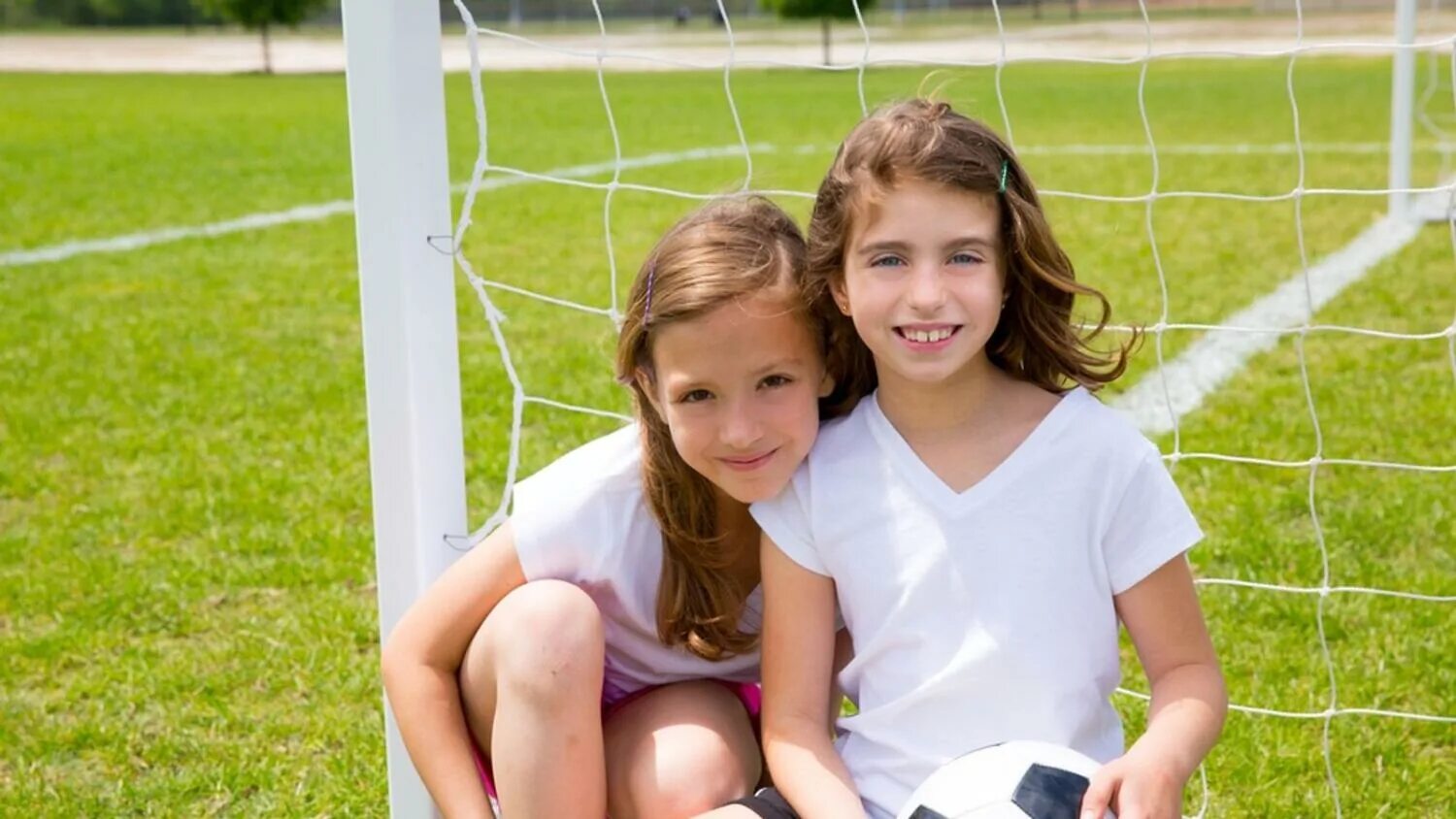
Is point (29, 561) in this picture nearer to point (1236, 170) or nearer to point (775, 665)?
point (775, 665)

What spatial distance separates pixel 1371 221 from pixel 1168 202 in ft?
3.59

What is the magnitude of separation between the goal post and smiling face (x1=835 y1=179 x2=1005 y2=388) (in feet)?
1.97

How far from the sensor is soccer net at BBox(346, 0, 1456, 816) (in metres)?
2.32

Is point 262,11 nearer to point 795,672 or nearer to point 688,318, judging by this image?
point 688,318

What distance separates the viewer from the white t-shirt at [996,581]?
164 cm

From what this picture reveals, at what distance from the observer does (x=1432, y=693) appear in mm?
2510

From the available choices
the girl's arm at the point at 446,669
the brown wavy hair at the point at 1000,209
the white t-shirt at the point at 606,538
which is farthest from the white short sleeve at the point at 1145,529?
the girl's arm at the point at 446,669

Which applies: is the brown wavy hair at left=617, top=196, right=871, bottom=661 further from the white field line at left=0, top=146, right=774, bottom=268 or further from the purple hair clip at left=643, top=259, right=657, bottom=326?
the white field line at left=0, top=146, right=774, bottom=268

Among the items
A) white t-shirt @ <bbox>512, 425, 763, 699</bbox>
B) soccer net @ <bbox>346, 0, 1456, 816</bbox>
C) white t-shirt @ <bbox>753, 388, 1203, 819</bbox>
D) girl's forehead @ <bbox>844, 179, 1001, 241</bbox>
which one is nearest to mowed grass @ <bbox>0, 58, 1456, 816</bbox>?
soccer net @ <bbox>346, 0, 1456, 816</bbox>

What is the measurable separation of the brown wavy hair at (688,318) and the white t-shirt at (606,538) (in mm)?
25

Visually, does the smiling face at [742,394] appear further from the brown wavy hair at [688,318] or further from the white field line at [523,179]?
the white field line at [523,179]

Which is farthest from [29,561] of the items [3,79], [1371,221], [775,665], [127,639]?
[3,79]

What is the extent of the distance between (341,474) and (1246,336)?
9.34 feet

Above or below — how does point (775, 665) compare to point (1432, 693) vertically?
above
